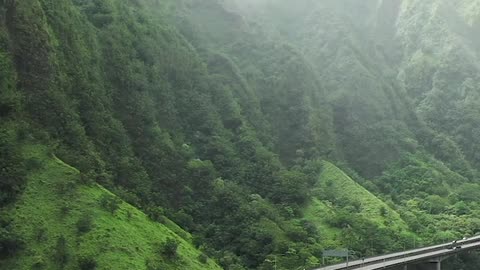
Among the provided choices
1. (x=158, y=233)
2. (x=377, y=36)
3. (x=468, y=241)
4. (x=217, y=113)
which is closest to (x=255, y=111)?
(x=217, y=113)

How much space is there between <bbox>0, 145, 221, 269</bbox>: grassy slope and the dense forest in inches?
5.1

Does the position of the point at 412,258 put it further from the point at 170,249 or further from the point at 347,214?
the point at 170,249

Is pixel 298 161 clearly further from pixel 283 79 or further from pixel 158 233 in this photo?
pixel 158 233

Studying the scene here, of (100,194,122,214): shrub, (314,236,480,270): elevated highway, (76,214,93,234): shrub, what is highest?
(314,236,480,270): elevated highway

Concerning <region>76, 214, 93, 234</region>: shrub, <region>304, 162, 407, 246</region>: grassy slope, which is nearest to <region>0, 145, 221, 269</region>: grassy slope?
<region>76, 214, 93, 234</region>: shrub

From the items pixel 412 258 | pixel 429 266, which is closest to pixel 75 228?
pixel 412 258

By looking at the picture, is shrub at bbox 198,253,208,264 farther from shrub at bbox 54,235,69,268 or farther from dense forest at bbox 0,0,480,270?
shrub at bbox 54,235,69,268

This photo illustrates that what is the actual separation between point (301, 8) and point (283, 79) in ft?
161

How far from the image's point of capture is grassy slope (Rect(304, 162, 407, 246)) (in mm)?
72562

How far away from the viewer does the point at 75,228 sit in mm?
43094

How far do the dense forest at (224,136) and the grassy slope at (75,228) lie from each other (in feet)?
0.42

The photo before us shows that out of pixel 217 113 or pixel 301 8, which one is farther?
pixel 301 8

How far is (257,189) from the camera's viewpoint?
7556 cm

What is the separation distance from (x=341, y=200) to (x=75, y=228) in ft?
147
